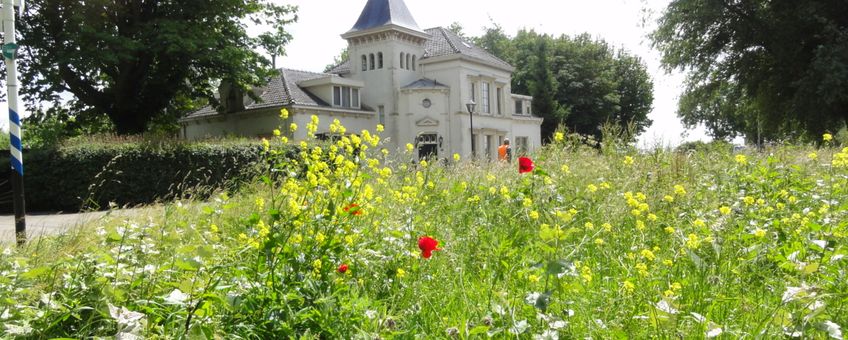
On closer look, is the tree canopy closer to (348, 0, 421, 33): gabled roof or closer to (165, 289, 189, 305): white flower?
(348, 0, 421, 33): gabled roof

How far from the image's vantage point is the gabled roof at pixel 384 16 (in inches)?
1430

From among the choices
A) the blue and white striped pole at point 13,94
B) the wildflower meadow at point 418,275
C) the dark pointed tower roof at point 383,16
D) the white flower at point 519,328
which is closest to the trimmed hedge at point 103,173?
the blue and white striped pole at point 13,94

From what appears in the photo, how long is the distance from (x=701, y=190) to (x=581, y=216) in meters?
1.35

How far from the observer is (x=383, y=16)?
36.5 m

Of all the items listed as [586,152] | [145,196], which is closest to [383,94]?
[145,196]

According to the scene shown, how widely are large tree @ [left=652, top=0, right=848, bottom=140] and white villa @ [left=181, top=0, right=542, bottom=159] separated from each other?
412 inches

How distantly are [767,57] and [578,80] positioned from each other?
25.6 metres

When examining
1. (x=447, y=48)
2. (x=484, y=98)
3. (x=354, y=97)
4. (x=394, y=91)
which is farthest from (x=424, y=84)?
(x=484, y=98)

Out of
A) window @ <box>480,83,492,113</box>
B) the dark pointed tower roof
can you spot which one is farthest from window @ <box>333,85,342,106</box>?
window @ <box>480,83,492,113</box>

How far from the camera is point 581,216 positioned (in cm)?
528

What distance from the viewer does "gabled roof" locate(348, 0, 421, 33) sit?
119ft

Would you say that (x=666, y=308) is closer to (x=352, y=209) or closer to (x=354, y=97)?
(x=352, y=209)

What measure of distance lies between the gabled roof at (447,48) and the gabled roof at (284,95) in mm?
7982

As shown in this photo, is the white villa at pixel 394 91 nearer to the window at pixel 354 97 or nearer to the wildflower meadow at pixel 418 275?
the window at pixel 354 97
